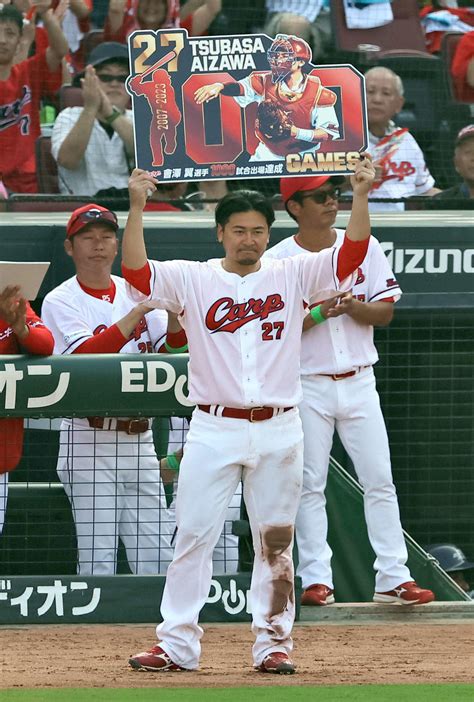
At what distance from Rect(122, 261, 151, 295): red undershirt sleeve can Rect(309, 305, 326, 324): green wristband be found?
137 cm

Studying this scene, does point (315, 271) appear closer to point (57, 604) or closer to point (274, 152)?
point (274, 152)

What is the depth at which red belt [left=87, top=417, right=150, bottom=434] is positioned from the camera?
5.99 m

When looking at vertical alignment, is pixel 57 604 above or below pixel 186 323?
below

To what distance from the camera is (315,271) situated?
15.8ft

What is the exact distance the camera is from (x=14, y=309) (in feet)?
17.9

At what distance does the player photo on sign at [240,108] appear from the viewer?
5.23 meters

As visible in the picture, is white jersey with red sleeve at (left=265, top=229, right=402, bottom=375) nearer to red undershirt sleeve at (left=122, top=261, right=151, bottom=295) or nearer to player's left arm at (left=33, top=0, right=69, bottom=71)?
red undershirt sleeve at (left=122, top=261, right=151, bottom=295)

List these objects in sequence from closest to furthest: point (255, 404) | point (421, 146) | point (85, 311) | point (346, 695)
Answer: point (346, 695)
point (255, 404)
point (85, 311)
point (421, 146)

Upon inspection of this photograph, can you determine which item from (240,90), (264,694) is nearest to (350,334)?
(240,90)

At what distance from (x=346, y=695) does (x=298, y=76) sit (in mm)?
2563

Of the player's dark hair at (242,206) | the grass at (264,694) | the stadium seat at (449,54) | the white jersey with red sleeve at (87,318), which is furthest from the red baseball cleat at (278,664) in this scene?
the stadium seat at (449,54)

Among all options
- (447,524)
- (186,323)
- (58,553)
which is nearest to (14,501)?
(58,553)

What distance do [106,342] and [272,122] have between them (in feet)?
4.34

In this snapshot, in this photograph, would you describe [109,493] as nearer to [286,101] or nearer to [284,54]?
[286,101]
